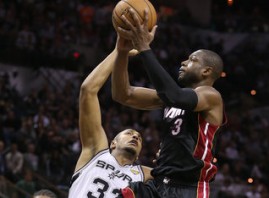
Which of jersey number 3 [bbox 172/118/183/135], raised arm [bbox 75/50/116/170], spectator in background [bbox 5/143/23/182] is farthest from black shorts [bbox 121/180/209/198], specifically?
spectator in background [bbox 5/143/23/182]

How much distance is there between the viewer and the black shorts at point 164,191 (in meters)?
4.55

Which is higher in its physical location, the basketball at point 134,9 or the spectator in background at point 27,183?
the basketball at point 134,9

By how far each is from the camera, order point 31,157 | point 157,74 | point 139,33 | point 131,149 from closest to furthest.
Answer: point 157,74 < point 139,33 < point 131,149 < point 31,157

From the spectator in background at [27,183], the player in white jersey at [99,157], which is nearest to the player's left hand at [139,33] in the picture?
the player in white jersey at [99,157]

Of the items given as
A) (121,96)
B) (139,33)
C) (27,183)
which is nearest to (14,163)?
(27,183)

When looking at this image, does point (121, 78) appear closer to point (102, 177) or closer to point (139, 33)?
point (139, 33)

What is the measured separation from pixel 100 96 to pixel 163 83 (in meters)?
11.3

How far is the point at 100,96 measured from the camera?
50.9ft

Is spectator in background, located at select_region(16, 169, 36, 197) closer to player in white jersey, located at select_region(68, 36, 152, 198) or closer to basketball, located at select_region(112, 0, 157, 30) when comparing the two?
player in white jersey, located at select_region(68, 36, 152, 198)

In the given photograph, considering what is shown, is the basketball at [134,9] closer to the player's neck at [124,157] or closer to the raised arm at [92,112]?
the raised arm at [92,112]

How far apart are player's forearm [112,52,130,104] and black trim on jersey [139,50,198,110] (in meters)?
0.55

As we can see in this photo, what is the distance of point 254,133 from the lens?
643 inches

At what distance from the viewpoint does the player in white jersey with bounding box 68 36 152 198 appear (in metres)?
5.74

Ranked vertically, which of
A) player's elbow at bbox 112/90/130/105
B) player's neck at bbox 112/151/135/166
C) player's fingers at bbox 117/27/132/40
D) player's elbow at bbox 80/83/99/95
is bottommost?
player's neck at bbox 112/151/135/166
